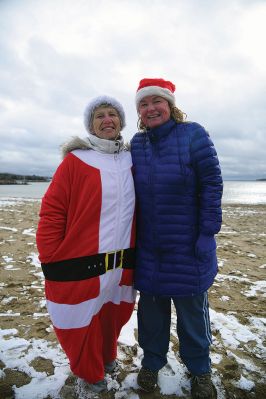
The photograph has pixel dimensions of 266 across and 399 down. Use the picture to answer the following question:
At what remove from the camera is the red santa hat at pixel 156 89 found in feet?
8.33

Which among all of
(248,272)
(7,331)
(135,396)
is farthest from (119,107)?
(248,272)

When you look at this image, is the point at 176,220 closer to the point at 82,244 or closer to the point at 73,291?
the point at 82,244

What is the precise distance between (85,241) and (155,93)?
1.41 m

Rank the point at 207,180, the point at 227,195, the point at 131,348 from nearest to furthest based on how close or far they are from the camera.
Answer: the point at 207,180, the point at 131,348, the point at 227,195

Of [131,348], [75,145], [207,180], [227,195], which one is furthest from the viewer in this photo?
[227,195]

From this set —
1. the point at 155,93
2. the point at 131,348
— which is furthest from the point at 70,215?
the point at 131,348

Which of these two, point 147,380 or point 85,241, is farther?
point 147,380

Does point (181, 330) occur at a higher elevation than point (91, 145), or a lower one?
lower

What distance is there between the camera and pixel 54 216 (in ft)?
7.63

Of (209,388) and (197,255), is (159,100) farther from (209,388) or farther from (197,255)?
(209,388)

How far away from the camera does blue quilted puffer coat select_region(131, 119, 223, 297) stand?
2320mm

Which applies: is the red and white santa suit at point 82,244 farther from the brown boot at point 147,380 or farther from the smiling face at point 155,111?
the smiling face at point 155,111

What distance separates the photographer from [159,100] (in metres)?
2.55

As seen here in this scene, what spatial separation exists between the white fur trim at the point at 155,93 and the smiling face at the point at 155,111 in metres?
0.03
